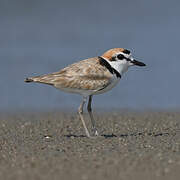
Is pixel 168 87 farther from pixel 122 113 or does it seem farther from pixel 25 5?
pixel 25 5

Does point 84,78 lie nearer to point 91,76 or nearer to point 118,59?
point 91,76

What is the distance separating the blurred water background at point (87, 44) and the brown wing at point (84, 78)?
13.3 feet

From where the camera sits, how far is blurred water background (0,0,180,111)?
43.9 feet

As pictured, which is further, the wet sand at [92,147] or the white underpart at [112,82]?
the white underpart at [112,82]

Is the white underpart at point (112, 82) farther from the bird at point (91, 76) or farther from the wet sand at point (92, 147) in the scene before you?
the wet sand at point (92, 147)

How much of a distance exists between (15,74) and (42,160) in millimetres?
8692

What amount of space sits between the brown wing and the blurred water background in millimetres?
4065

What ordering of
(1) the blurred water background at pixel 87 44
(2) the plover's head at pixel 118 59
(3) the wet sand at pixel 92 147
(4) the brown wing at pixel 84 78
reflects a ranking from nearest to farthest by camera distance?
(3) the wet sand at pixel 92 147, (4) the brown wing at pixel 84 78, (2) the plover's head at pixel 118 59, (1) the blurred water background at pixel 87 44

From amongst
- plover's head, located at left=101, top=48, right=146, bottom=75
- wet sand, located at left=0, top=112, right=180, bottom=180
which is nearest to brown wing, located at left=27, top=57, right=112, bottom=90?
plover's head, located at left=101, top=48, right=146, bottom=75

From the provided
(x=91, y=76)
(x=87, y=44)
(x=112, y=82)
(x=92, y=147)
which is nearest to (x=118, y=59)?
(x=112, y=82)

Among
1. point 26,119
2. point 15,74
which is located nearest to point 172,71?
point 15,74

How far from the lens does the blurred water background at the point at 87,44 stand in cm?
1338

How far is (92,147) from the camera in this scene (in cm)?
762

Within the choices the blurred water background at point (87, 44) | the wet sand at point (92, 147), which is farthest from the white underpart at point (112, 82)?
the blurred water background at point (87, 44)
